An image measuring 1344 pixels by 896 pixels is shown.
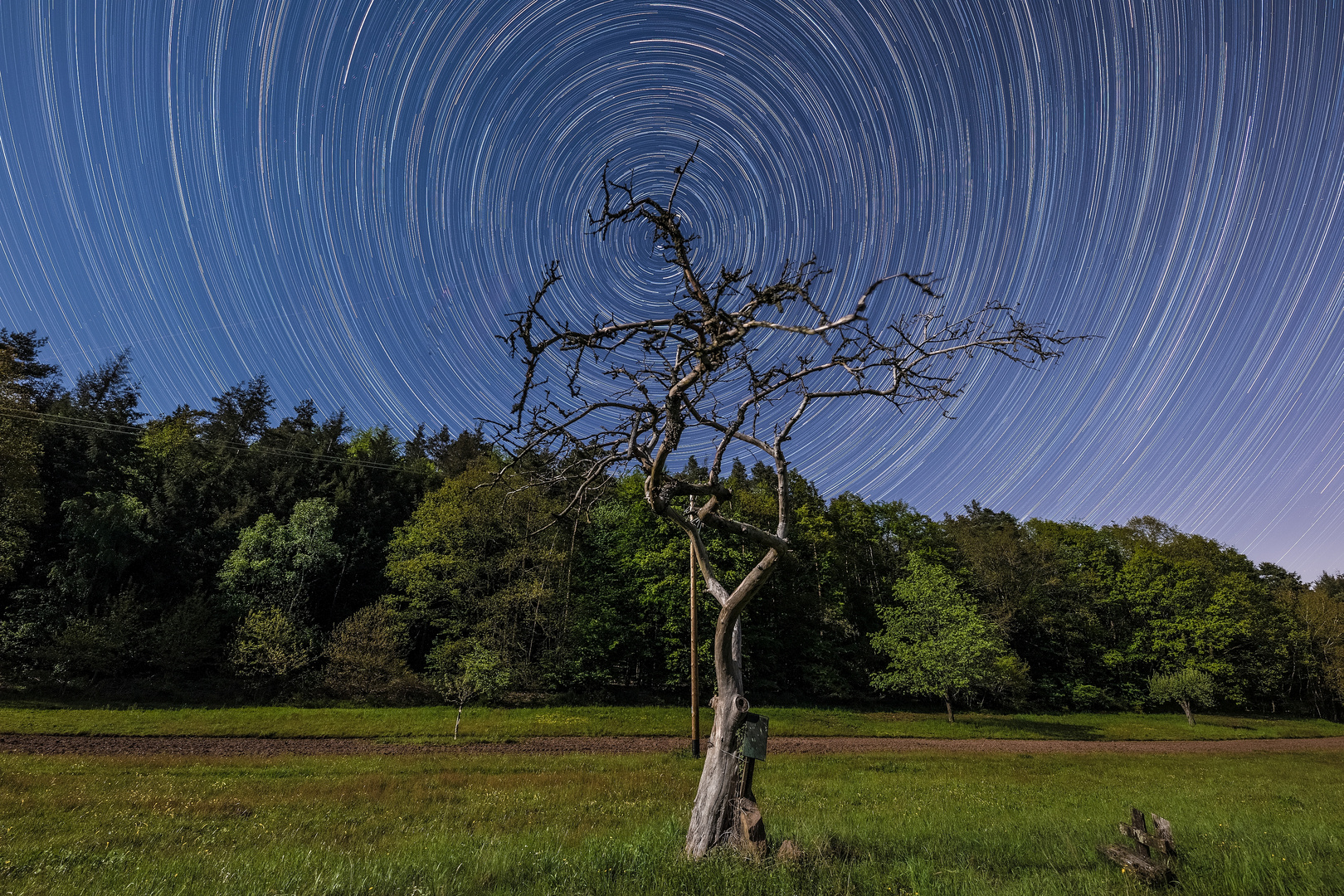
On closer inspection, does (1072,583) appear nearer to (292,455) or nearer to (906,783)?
(906,783)

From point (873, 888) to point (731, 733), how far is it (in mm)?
2069

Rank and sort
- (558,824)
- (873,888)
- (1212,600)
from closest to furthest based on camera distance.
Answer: (873,888) → (558,824) → (1212,600)

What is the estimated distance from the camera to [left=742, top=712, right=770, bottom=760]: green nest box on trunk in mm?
6723

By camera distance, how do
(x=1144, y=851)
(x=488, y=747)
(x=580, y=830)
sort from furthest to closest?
(x=488, y=747)
(x=580, y=830)
(x=1144, y=851)

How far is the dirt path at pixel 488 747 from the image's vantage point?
2066 cm

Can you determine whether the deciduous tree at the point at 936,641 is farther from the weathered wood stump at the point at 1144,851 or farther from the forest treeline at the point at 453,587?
the weathered wood stump at the point at 1144,851

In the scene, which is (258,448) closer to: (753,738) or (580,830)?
(580,830)

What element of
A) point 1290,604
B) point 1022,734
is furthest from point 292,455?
point 1290,604

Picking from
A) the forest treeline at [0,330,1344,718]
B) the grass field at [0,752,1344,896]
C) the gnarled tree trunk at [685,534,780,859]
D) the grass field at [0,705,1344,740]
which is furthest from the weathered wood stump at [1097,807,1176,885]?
the grass field at [0,705,1344,740]

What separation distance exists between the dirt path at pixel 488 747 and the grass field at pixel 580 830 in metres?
3.90

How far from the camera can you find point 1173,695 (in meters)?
48.7

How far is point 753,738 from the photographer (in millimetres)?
6820

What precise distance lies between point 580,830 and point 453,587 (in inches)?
1356

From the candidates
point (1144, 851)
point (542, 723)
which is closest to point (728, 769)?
point (1144, 851)
